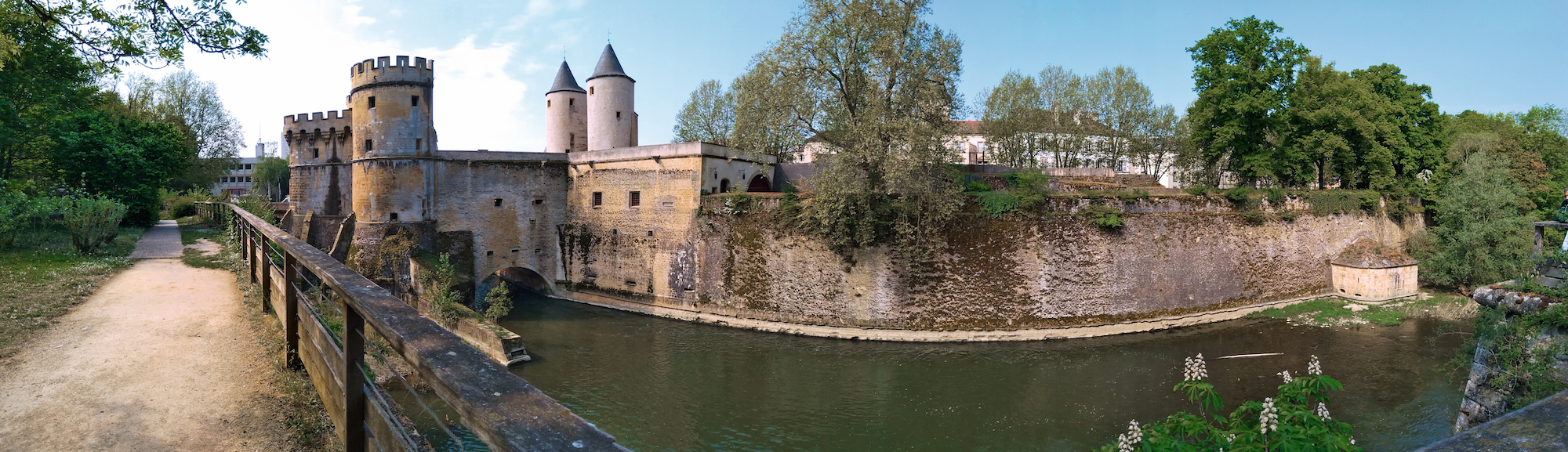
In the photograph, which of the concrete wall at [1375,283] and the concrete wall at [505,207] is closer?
the concrete wall at [505,207]

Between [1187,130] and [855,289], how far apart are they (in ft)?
84.0

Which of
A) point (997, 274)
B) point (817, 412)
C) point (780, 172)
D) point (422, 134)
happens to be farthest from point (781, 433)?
point (422, 134)

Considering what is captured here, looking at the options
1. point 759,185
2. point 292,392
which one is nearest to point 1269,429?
point 292,392

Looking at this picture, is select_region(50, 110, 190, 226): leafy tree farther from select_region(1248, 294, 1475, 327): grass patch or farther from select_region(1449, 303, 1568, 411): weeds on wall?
select_region(1248, 294, 1475, 327): grass patch

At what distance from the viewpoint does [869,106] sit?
1912 centimetres

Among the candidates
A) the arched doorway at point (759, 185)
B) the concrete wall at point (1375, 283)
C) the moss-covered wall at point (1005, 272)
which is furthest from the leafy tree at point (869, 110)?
the concrete wall at point (1375, 283)

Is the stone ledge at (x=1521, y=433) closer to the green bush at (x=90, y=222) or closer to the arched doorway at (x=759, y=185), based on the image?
the green bush at (x=90, y=222)

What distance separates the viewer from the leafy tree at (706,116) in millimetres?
35875

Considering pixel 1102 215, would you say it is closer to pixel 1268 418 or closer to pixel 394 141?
pixel 1268 418

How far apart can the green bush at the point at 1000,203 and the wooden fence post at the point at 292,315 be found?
1781 centimetres

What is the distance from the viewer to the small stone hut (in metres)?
24.0

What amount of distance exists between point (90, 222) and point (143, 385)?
13.7 m

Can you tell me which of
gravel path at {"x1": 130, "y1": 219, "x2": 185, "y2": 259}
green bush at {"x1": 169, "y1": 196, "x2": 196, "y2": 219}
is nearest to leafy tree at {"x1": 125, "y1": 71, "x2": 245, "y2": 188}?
green bush at {"x1": 169, "y1": 196, "x2": 196, "y2": 219}

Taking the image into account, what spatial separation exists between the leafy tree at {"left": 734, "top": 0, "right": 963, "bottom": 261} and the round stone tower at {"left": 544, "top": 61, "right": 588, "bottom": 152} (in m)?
10.6
